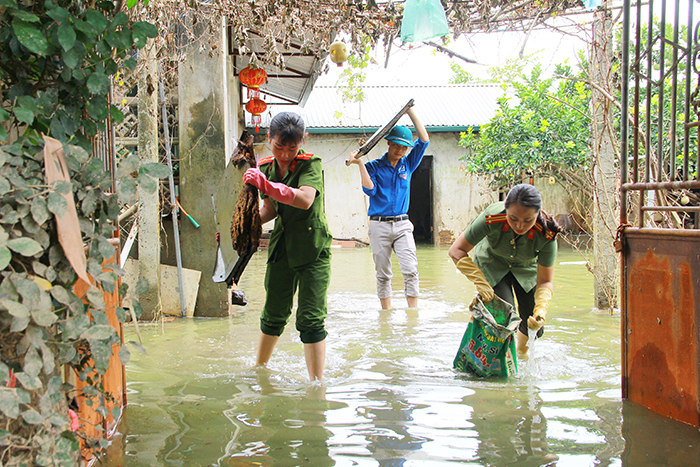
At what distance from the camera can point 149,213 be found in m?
5.38

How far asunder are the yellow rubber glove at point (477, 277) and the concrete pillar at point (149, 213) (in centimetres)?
293

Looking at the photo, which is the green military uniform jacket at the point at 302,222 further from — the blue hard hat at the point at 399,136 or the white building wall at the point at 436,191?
the white building wall at the point at 436,191

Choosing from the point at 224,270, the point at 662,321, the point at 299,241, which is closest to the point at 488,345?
the point at 662,321

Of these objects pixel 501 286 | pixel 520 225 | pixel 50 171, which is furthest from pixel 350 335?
pixel 50 171

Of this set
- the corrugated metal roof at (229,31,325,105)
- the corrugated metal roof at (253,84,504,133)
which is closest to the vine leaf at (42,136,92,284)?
the corrugated metal roof at (229,31,325,105)

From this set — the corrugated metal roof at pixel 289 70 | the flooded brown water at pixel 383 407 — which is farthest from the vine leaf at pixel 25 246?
the corrugated metal roof at pixel 289 70

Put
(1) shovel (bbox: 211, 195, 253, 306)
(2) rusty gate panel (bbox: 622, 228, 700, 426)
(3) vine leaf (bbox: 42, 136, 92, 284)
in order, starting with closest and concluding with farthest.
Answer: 1. (3) vine leaf (bbox: 42, 136, 92, 284)
2. (2) rusty gate panel (bbox: 622, 228, 700, 426)
3. (1) shovel (bbox: 211, 195, 253, 306)

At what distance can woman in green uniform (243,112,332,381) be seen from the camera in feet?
10.7

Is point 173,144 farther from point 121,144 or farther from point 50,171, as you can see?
point 50,171

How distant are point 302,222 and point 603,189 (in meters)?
3.58

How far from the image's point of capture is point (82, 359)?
6.11 feet

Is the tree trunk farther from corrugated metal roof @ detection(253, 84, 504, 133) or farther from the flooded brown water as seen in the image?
corrugated metal roof @ detection(253, 84, 504, 133)

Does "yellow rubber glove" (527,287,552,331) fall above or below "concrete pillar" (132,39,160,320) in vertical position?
below

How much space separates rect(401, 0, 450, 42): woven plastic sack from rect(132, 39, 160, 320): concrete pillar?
236 cm
